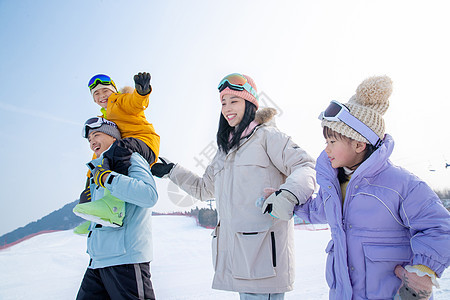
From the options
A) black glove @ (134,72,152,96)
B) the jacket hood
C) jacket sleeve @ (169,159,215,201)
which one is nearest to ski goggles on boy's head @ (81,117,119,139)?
black glove @ (134,72,152,96)

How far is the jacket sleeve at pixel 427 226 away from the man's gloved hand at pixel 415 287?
0.20 ft

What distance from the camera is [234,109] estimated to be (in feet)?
7.77

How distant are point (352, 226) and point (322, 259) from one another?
16.0ft

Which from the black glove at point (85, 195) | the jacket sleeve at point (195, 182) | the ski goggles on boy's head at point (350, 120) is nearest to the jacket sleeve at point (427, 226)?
the ski goggles on boy's head at point (350, 120)

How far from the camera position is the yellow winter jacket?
259 cm

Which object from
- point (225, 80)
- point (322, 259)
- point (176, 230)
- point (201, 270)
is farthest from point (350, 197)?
point (176, 230)

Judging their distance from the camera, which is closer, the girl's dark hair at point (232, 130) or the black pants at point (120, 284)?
the black pants at point (120, 284)

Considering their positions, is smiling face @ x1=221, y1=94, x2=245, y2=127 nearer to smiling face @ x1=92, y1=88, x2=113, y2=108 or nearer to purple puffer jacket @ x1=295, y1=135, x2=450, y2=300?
purple puffer jacket @ x1=295, y1=135, x2=450, y2=300

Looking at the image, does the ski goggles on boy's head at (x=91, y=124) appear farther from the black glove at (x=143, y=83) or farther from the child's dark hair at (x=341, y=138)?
the child's dark hair at (x=341, y=138)

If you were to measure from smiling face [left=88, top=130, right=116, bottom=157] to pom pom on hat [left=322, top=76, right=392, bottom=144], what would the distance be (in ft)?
5.91

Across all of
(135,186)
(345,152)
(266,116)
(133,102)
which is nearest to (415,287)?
(345,152)

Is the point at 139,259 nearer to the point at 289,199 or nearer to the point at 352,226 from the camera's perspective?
the point at 289,199

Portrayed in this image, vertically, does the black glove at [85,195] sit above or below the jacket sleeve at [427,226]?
above

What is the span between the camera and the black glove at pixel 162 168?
2701mm
